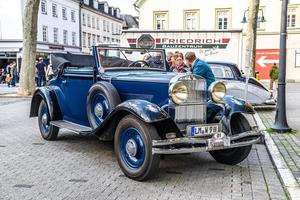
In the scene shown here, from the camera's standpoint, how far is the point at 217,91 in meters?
5.84

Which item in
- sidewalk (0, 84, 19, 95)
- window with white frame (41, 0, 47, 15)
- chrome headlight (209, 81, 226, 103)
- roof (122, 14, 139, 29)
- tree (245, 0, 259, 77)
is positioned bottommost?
sidewalk (0, 84, 19, 95)

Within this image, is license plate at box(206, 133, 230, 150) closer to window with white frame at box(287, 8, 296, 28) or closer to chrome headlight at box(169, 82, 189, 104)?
chrome headlight at box(169, 82, 189, 104)

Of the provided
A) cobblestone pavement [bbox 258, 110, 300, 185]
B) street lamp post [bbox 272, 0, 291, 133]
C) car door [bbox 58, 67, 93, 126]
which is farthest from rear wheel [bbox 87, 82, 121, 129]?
street lamp post [bbox 272, 0, 291, 133]

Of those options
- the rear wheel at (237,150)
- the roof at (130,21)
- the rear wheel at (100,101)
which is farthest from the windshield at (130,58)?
the roof at (130,21)

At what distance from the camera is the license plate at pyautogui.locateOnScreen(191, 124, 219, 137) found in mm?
5387

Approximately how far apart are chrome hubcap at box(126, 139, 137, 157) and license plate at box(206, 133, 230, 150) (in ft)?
3.04

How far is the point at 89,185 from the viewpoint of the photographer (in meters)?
5.14

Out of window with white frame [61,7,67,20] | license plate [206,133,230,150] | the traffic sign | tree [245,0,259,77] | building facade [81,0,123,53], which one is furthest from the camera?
building facade [81,0,123,53]

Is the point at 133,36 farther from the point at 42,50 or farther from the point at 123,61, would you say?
the point at 42,50

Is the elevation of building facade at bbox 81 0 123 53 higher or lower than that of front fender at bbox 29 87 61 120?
higher

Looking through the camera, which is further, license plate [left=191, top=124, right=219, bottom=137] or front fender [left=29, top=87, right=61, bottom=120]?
front fender [left=29, top=87, right=61, bottom=120]

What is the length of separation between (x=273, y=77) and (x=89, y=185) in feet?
55.1

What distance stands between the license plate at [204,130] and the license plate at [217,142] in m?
0.14

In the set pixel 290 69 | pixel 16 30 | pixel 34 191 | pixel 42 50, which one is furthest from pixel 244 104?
pixel 42 50
